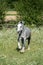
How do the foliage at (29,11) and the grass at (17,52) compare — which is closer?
the grass at (17,52)

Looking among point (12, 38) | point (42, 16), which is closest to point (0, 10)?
point (42, 16)

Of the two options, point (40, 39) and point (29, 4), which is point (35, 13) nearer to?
point (29, 4)

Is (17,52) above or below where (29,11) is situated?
above

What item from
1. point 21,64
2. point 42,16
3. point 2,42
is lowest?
point 42,16

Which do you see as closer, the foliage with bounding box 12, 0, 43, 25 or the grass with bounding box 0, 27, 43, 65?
the grass with bounding box 0, 27, 43, 65

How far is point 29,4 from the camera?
19203 mm

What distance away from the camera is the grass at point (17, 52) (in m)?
8.40

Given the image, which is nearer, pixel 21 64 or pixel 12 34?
pixel 21 64

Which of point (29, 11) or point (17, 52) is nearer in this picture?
point (17, 52)

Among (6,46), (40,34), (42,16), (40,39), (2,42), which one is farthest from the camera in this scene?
(42,16)

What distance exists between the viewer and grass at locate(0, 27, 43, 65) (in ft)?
27.6

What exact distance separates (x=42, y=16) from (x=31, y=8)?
1.97 metres

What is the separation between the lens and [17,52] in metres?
10.8

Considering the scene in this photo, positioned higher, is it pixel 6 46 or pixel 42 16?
pixel 6 46
